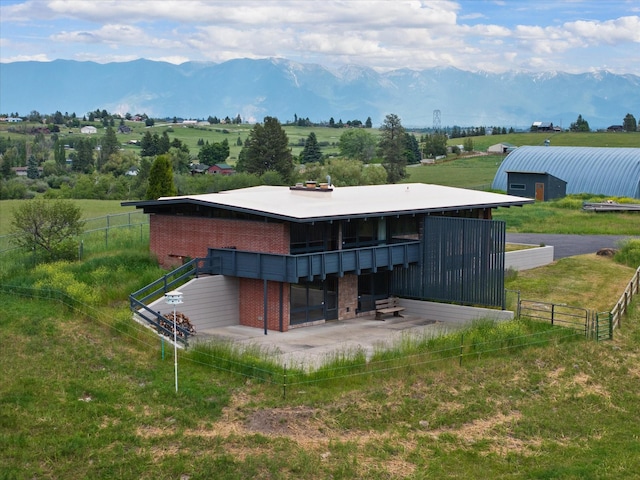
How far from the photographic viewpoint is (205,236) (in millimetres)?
36188

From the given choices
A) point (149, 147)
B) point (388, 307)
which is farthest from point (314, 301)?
point (149, 147)

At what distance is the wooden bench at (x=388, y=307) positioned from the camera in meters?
36.6

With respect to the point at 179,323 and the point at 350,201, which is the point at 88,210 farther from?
the point at 179,323

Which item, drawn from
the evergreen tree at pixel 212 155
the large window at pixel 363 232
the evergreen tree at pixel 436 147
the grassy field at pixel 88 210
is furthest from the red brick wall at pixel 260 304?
the evergreen tree at pixel 436 147

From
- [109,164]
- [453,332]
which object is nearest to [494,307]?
[453,332]

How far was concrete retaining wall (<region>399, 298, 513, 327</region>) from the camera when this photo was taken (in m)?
34.5

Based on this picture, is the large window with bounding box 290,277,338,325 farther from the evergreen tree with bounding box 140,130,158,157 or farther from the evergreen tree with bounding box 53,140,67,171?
the evergreen tree with bounding box 140,130,158,157

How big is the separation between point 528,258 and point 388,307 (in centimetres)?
1116

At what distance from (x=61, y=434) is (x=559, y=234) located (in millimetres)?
40637

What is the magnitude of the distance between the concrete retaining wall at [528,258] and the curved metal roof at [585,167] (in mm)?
33375

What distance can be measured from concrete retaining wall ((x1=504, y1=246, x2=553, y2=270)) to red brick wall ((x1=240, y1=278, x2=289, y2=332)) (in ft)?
45.4

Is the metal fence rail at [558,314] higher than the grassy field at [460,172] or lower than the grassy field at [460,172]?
lower

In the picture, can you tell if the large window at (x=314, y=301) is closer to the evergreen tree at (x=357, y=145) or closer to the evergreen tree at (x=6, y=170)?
the evergreen tree at (x=6, y=170)

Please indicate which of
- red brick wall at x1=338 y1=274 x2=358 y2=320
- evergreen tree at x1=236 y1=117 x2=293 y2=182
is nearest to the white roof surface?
red brick wall at x1=338 y1=274 x2=358 y2=320
